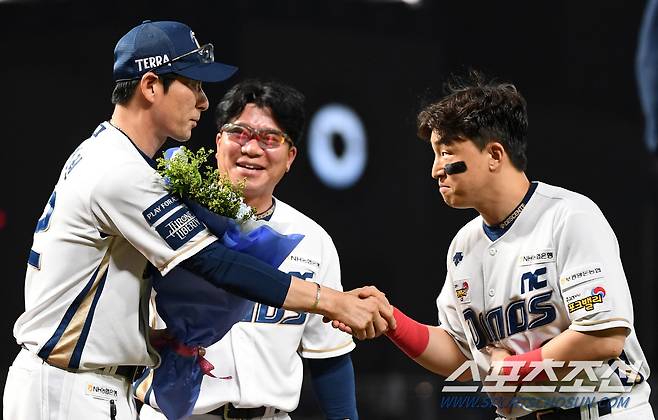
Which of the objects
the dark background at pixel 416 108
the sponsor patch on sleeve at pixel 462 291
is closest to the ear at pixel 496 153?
the sponsor patch on sleeve at pixel 462 291

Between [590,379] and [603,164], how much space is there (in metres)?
3.31

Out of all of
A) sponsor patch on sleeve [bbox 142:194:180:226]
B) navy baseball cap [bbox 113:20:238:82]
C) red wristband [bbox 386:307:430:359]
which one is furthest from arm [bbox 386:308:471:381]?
navy baseball cap [bbox 113:20:238:82]

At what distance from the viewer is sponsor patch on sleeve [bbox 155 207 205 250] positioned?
2.58 m

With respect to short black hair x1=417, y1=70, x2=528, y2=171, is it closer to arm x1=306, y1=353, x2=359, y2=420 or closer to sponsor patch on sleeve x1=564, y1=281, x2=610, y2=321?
sponsor patch on sleeve x1=564, y1=281, x2=610, y2=321

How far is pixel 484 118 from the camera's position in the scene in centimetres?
299

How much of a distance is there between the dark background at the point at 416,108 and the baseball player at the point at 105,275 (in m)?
2.84

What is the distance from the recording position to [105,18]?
5.29m

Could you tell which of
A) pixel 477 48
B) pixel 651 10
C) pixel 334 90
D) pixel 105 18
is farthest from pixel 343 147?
pixel 651 10

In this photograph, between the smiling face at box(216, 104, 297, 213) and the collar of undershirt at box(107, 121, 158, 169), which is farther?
the smiling face at box(216, 104, 297, 213)

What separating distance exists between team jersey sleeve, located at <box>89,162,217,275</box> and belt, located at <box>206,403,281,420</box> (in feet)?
2.48

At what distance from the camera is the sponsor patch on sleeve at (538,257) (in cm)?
280

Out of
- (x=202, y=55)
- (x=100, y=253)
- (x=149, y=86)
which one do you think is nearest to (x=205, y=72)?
(x=202, y=55)

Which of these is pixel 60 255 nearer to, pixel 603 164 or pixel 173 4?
pixel 173 4

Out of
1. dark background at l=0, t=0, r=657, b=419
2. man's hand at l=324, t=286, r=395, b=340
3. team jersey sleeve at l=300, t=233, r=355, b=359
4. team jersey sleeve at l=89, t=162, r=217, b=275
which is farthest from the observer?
dark background at l=0, t=0, r=657, b=419
